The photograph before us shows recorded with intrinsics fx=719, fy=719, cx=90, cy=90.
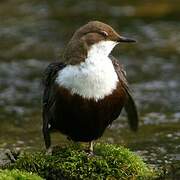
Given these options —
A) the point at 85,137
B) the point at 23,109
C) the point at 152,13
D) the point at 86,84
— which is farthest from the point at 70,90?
the point at 152,13

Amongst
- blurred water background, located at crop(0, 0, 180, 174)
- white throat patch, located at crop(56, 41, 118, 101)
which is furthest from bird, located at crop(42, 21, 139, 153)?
blurred water background, located at crop(0, 0, 180, 174)

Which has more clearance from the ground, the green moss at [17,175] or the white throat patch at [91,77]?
the white throat patch at [91,77]

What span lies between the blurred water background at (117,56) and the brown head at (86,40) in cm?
157

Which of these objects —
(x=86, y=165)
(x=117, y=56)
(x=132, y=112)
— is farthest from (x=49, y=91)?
(x=117, y=56)

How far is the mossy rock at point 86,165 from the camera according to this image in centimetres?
578

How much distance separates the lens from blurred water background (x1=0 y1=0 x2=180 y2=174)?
846cm

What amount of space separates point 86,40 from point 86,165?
1025mm

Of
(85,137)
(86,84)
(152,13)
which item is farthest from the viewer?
(152,13)

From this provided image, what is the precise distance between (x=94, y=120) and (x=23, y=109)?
4.11 metres

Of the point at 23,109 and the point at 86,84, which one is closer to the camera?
the point at 86,84

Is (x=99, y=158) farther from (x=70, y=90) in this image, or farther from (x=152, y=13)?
(x=152, y=13)

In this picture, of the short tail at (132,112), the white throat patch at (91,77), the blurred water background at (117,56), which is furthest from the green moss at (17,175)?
the blurred water background at (117,56)

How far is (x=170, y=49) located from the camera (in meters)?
12.2

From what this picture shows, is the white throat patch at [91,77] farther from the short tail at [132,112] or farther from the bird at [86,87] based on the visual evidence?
the short tail at [132,112]
